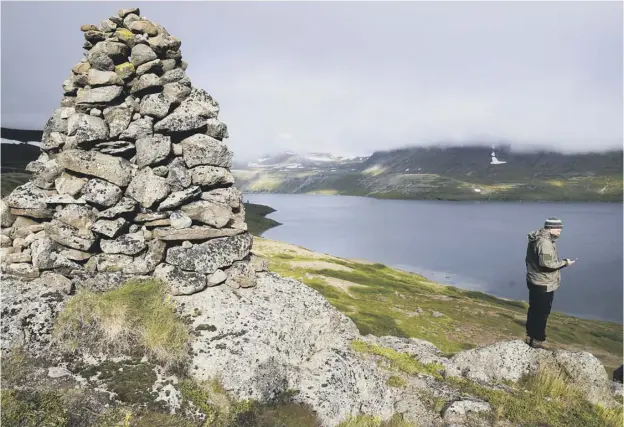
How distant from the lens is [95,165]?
38.4 ft

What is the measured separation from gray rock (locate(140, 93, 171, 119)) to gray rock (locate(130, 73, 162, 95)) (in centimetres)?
31

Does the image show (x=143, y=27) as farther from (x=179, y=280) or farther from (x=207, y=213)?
(x=179, y=280)

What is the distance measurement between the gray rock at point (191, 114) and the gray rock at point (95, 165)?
1.80 meters

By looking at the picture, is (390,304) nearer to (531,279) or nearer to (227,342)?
(531,279)

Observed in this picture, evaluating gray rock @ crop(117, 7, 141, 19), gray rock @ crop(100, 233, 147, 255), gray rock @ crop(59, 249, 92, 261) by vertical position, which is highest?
gray rock @ crop(117, 7, 141, 19)

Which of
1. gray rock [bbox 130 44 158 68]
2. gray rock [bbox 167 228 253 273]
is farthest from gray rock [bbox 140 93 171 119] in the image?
gray rock [bbox 167 228 253 273]

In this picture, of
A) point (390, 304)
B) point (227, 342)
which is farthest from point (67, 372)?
point (390, 304)

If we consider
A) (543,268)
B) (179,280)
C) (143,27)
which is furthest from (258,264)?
(543,268)

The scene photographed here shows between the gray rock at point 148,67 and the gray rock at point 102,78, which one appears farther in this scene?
the gray rock at point 148,67

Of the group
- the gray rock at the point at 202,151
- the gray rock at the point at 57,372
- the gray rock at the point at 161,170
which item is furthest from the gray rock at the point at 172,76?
the gray rock at the point at 57,372

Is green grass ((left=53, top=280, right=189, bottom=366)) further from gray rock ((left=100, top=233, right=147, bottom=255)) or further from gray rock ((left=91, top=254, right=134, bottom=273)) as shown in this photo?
gray rock ((left=100, top=233, right=147, bottom=255))

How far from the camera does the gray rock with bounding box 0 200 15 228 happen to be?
11.8 meters

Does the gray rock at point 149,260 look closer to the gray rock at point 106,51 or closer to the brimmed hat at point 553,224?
the gray rock at point 106,51

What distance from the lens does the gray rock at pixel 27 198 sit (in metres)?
11.8
